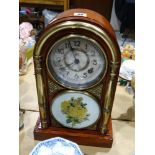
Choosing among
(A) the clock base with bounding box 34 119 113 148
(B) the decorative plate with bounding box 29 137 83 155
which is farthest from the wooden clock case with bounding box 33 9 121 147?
(B) the decorative plate with bounding box 29 137 83 155

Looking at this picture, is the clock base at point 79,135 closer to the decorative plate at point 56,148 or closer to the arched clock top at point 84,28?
the decorative plate at point 56,148

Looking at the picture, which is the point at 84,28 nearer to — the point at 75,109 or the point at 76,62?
the point at 76,62

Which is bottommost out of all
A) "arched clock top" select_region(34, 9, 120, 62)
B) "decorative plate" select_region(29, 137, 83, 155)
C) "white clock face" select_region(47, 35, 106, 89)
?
"decorative plate" select_region(29, 137, 83, 155)

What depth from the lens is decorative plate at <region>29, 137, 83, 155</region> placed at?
54cm

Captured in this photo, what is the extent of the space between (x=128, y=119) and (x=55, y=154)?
0.93 feet

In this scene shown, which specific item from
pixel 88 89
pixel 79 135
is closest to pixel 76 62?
pixel 88 89

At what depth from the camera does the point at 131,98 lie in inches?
32.2

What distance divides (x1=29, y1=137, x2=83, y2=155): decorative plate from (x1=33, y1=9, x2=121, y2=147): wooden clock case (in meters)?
0.11

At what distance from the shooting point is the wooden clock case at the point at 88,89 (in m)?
0.54

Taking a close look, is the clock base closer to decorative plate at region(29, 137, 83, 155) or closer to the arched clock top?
decorative plate at region(29, 137, 83, 155)

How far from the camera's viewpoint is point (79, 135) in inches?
26.1

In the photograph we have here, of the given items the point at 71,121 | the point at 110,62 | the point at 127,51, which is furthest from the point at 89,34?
the point at 127,51

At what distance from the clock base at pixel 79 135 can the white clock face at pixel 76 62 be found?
0.42 ft

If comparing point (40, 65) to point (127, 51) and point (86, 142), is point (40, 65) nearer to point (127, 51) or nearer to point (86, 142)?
point (86, 142)
